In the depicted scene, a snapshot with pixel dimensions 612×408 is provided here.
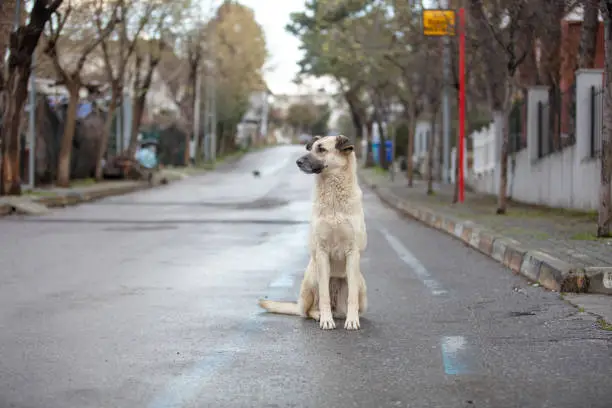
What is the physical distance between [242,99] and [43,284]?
7426 cm

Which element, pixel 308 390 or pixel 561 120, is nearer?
pixel 308 390

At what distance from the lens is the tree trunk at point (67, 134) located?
30.7 m

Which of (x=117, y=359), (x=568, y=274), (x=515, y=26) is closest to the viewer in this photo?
(x=117, y=359)

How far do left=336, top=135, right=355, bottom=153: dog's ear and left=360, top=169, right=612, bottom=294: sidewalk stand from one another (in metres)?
3.34

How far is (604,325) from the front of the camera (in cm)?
713

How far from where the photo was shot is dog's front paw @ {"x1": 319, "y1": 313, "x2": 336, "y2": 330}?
7000 millimetres

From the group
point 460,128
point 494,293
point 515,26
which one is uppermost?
point 515,26

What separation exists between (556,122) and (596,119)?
3387 mm

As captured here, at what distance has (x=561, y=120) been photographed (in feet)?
67.9

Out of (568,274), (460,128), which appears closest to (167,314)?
(568,274)

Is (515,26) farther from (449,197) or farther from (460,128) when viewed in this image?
(449,197)

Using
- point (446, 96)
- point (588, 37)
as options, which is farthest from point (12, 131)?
point (588, 37)

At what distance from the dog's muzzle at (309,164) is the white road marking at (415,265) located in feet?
9.33

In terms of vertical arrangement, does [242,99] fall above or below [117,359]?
above
